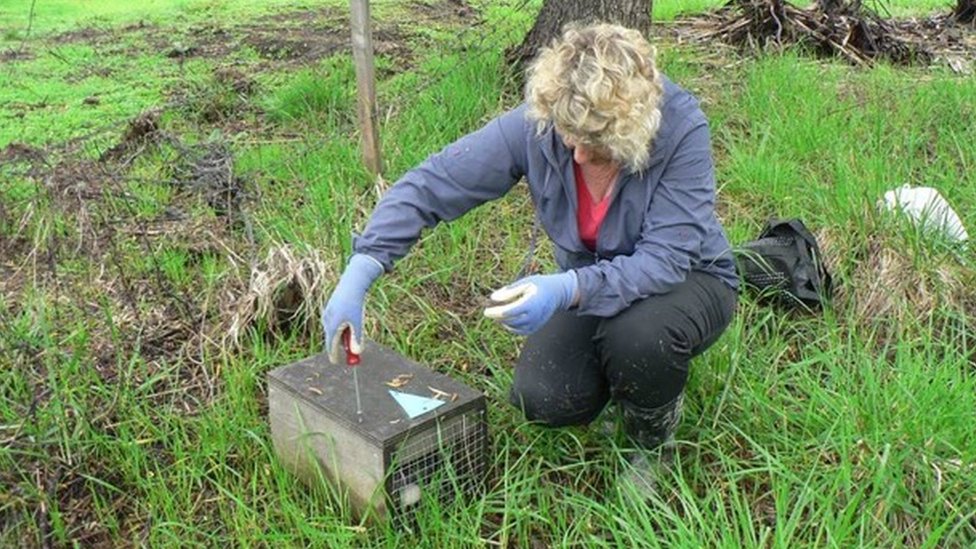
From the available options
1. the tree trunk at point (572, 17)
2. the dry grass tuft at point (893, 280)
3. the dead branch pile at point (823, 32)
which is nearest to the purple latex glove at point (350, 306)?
the dry grass tuft at point (893, 280)

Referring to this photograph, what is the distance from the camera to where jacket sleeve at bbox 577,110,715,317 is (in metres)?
2.20

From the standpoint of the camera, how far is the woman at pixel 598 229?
2.11 metres

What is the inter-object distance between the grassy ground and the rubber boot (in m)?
0.05

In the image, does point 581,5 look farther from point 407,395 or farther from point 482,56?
point 407,395

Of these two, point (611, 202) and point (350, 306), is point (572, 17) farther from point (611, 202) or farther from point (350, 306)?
point (350, 306)

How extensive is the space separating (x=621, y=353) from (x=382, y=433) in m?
0.52

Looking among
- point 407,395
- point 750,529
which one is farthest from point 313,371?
point 750,529

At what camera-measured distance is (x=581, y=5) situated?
14.3ft

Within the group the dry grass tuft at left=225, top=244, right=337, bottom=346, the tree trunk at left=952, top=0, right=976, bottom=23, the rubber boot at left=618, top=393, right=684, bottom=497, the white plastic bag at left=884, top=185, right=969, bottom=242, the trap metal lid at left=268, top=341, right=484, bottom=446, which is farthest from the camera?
the tree trunk at left=952, top=0, right=976, bottom=23

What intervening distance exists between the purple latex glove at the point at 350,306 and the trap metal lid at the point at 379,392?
84 mm

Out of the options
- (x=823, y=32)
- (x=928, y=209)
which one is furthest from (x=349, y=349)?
(x=823, y=32)

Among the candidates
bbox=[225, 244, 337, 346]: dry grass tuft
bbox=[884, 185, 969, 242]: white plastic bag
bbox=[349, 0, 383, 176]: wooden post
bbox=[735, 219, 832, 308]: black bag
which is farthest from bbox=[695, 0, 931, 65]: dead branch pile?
bbox=[225, 244, 337, 346]: dry grass tuft

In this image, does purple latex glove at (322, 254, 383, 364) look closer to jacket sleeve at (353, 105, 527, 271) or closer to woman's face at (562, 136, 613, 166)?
jacket sleeve at (353, 105, 527, 271)

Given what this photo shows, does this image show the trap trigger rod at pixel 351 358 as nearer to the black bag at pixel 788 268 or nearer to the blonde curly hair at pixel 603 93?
the blonde curly hair at pixel 603 93
